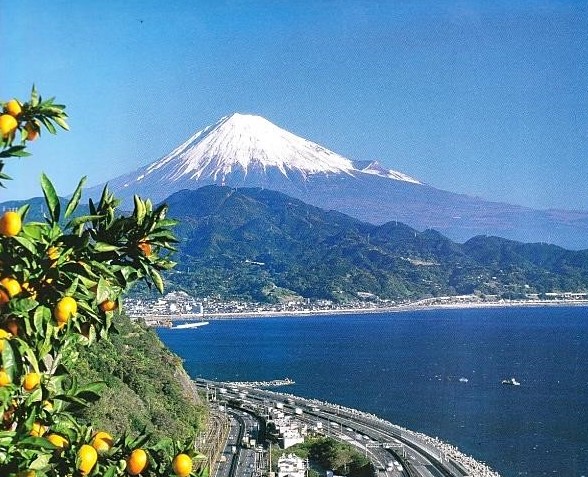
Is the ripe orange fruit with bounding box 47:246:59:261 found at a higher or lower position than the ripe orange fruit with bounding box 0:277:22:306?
higher

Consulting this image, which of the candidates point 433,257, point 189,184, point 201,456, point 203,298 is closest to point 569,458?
point 201,456

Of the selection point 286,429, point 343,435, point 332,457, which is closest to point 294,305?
point 343,435

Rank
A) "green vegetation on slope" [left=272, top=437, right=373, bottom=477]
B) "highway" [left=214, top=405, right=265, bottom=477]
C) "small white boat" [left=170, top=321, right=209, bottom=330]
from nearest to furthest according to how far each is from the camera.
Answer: "highway" [left=214, top=405, right=265, bottom=477], "green vegetation on slope" [left=272, top=437, right=373, bottom=477], "small white boat" [left=170, top=321, right=209, bottom=330]

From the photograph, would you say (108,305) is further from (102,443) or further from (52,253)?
(102,443)

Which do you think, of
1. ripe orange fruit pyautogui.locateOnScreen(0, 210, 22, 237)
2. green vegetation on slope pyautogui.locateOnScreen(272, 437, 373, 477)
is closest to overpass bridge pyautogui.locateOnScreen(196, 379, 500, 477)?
green vegetation on slope pyautogui.locateOnScreen(272, 437, 373, 477)

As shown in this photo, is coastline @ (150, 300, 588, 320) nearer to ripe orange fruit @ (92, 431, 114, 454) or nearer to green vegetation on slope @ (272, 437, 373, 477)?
green vegetation on slope @ (272, 437, 373, 477)
